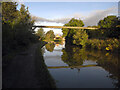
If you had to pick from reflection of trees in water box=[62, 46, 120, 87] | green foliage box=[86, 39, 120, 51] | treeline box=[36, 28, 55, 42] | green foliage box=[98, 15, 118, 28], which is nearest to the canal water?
reflection of trees in water box=[62, 46, 120, 87]

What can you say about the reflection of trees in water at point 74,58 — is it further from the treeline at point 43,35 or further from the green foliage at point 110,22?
the treeline at point 43,35

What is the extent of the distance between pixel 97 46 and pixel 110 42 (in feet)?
14.4

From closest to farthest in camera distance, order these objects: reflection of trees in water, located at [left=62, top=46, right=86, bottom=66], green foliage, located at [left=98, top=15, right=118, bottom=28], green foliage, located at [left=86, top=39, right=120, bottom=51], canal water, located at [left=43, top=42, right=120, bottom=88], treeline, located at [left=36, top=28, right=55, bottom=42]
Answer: canal water, located at [left=43, top=42, right=120, bottom=88], reflection of trees in water, located at [left=62, top=46, right=86, bottom=66], green foliage, located at [left=86, top=39, right=120, bottom=51], green foliage, located at [left=98, top=15, right=118, bottom=28], treeline, located at [left=36, top=28, right=55, bottom=42]

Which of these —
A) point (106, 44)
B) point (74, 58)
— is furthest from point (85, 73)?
point (106, 44)

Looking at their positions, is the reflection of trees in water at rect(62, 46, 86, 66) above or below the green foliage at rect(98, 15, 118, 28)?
below

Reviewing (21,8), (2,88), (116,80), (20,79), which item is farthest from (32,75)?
(21,8)

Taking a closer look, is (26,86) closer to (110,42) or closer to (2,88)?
(2,88)

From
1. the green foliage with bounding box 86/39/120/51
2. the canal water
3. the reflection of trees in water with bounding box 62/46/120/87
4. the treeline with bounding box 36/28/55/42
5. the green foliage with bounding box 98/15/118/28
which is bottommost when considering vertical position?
the canal water

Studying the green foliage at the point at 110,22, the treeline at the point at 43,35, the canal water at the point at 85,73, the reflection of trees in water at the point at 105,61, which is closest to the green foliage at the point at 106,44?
the reflection of trees in water at the point at 105,61

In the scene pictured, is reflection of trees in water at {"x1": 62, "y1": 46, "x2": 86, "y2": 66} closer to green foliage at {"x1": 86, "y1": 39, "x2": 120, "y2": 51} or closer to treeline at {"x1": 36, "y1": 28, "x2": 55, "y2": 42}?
green foliage at {"x1": 86, "y1": 39, "x2": 120, "y2": 51}

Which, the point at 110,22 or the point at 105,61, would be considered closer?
the point at 105,61

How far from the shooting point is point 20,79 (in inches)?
227

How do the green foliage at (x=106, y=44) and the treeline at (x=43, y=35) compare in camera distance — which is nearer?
the green foliage at (x=106, y=44)

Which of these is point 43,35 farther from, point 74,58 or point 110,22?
point 74,58
